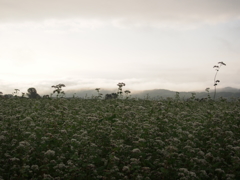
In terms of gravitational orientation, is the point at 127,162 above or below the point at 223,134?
below

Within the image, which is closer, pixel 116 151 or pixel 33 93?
pixel 116 151

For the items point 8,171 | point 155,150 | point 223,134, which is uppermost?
point 223,134

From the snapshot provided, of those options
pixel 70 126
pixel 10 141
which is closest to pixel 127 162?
pixel 70 126

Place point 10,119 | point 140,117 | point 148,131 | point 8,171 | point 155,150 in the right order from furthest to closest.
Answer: point 140,117 → point 10,119 → point 148,131 → point 155,150 → point 8,171

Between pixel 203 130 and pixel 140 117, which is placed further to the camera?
pixel 140 117

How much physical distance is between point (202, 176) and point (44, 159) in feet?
18.7

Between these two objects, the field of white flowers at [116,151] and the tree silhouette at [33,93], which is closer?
the field of white flowers at [116,151]

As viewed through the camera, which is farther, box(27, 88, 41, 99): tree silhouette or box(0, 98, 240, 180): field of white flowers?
box(27, 88, 41, 99): tree silhouette

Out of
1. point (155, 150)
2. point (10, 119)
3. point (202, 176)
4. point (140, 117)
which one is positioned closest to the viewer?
point (202, 176)

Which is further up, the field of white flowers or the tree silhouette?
the tree silhouette

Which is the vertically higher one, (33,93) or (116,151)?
(33,93)

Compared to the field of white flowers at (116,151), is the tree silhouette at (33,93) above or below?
above

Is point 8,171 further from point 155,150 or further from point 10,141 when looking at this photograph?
point 155,150

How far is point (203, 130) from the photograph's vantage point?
1098 centimetres
